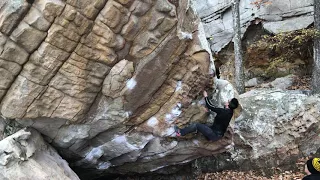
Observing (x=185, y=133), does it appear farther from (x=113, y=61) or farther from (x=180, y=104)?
(x=113, y=61)

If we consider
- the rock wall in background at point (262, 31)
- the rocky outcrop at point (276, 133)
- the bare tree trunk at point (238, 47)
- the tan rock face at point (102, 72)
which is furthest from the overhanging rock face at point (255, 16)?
the tan rock face at point (102, 72)

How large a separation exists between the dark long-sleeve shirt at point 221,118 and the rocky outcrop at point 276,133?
9.57 feet

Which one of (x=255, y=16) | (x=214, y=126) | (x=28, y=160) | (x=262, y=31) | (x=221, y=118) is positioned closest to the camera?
(x=28, y=160)

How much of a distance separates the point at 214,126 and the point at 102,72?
3459mm

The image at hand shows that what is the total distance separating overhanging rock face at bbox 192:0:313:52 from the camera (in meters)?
15.7

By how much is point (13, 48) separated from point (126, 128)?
3.61 metres

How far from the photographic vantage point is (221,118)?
781cm

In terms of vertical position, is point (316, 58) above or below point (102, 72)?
below

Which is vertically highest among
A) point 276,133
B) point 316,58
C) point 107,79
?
point 107,79

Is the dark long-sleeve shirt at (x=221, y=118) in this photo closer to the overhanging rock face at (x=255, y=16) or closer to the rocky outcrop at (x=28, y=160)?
the rocky outcrop at (x=28, y=160)

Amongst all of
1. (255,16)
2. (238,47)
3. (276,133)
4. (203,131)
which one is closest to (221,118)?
(203,131)

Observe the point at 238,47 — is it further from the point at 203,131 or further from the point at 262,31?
the point at 203,131

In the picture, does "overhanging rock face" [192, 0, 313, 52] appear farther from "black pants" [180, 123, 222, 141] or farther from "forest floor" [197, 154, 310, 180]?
"black pants" [180, 123, 222, 141]

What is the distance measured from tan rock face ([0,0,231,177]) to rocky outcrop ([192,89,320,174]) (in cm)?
209
